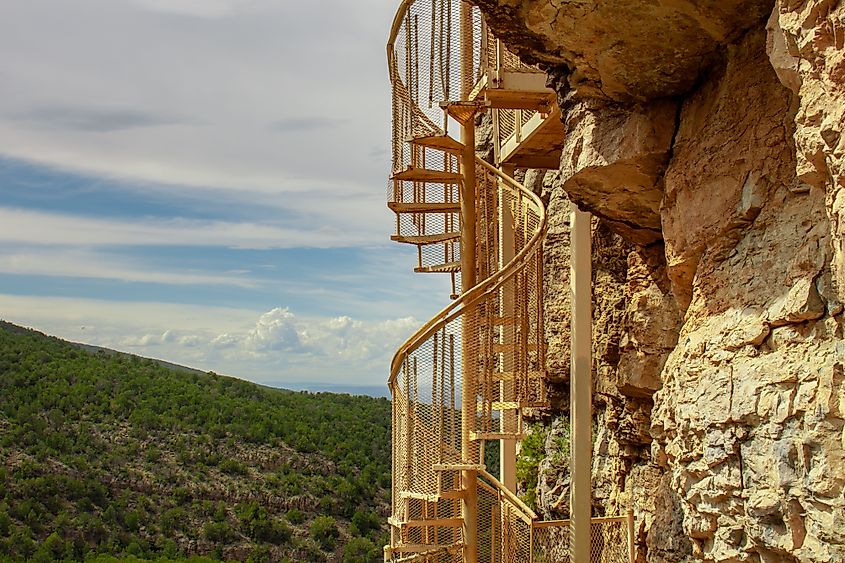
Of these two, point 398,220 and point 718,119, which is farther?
point 398,220

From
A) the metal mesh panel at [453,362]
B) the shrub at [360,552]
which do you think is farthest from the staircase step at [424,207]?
the shrub at [360,552]

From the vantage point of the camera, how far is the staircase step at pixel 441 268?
791 centimetres

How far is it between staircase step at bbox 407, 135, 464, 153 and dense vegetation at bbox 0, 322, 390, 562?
1311 centimetres

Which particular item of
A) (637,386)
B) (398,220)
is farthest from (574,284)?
(398,220)

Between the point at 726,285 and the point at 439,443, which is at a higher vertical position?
the point at 726,285

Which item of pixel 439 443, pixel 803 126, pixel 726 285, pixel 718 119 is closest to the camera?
pixel 803 126

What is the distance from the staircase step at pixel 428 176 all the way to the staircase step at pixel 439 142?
0.72 feet

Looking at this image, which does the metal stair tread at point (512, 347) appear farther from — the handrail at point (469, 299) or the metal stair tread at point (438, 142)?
the metal stair tread at point (438, 142)

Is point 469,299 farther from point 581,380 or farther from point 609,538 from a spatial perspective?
point 609,538

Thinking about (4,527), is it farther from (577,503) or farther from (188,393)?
(577,503)

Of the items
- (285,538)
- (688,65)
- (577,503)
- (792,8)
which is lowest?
(285,538)

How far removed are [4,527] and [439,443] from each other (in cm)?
1449

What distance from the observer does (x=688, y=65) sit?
15.0ft

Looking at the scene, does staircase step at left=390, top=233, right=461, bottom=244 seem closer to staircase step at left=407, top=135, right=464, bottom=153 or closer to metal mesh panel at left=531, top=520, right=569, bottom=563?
staircase step at left=407, top=135, right=464, bottom=153
